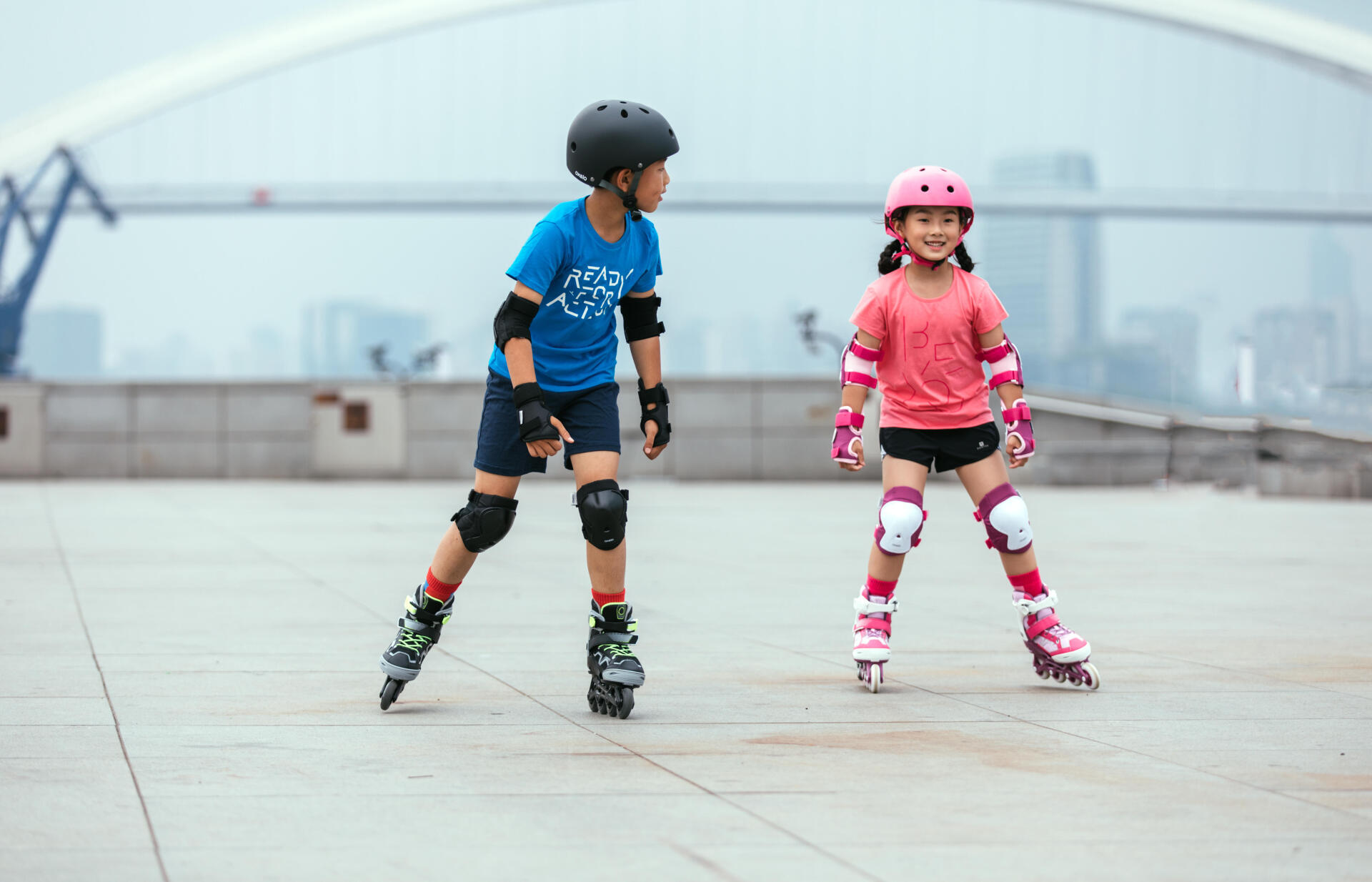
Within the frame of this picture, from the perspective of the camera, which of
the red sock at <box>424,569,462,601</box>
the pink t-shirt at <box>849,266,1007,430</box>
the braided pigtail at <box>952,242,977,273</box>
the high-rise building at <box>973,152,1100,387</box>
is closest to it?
the red sock at <box>424,569,462,601</box>

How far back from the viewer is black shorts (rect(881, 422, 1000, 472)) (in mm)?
5215

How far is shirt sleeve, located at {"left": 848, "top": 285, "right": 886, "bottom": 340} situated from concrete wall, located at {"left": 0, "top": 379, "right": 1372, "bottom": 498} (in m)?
15.4

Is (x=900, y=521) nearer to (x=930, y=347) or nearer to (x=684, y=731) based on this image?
(x=930, y=347)

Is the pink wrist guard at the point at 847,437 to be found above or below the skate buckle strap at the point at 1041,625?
above

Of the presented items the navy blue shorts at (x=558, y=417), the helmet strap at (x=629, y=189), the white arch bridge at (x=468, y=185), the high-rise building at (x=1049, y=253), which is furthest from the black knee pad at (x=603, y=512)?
the high-rise building at (x=1049, y=253)

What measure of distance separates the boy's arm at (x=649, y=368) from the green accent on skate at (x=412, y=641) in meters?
0.84

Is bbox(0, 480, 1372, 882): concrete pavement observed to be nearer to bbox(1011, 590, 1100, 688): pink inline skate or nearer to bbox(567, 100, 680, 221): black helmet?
bbox(1011, 590, 1100, 688): pink inline skate

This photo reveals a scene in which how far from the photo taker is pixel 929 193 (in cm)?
517

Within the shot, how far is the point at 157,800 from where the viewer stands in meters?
3.32

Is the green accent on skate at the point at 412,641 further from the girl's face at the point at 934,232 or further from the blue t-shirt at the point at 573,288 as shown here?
the girl's face at the point at 934,232

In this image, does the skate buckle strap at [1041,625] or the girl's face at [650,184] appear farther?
the skate buckle strap at [1041,625]

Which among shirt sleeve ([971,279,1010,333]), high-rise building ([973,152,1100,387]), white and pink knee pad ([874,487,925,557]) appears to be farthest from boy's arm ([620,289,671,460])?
high-rise building ([973,152,1100,387])

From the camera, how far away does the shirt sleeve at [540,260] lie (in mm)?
4531

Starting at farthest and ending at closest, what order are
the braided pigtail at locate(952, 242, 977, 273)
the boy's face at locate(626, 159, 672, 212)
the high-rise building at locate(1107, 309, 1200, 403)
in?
the high-rise building at locate(1107, 309, 1200, 403), the braided pigtail at locate(952, 242, 977, 273), the boy's face at locate(626, 159, 672, 212)
